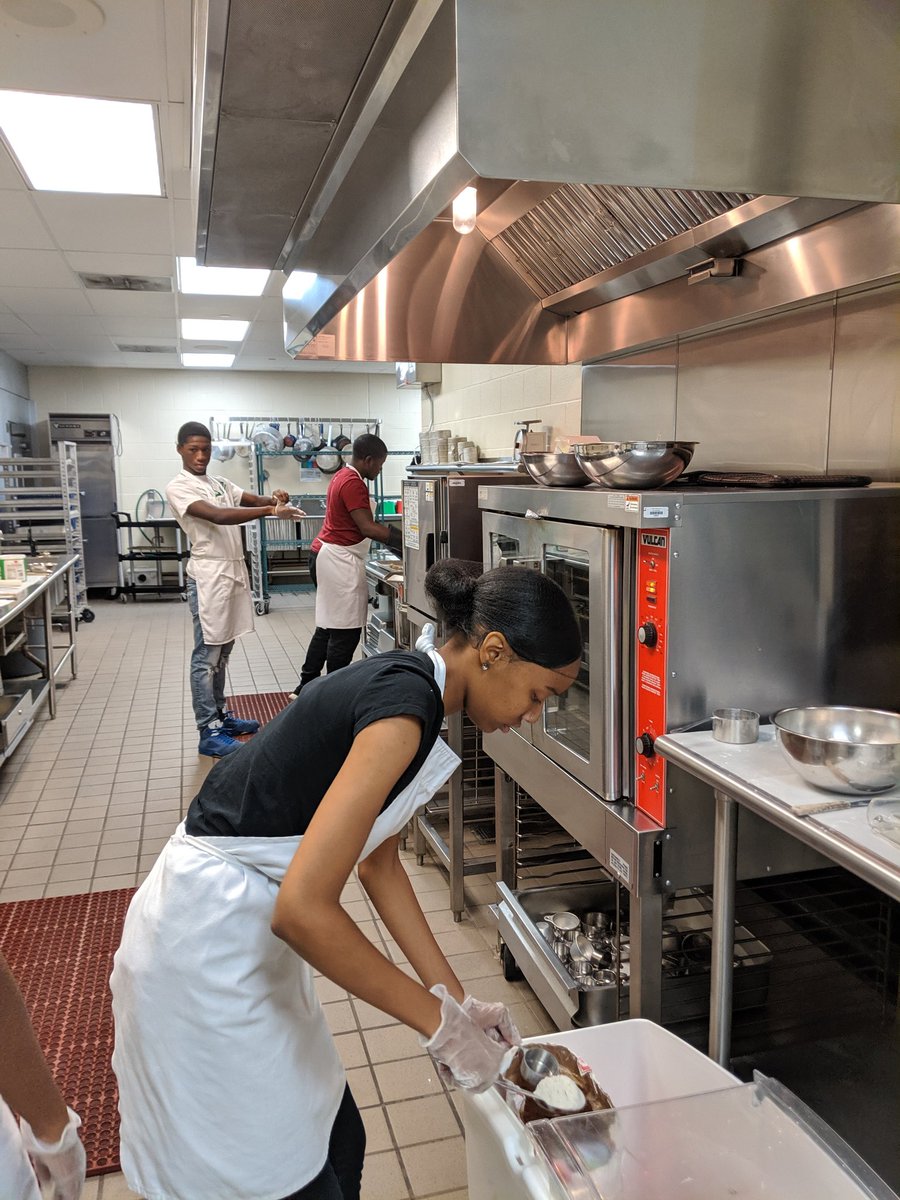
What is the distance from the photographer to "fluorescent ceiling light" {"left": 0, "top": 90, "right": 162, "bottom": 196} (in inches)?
125

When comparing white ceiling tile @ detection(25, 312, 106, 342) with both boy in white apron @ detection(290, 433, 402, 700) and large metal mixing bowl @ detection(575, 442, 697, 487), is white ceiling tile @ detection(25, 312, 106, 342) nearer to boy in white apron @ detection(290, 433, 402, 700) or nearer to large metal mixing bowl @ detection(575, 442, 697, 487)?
boy in white apron @ detection(290, 433, 402, 700)

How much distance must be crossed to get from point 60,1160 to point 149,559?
941cm

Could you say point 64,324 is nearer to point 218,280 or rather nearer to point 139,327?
point 139,327

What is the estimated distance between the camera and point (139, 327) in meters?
7.41

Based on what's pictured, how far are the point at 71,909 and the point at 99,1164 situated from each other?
121cm

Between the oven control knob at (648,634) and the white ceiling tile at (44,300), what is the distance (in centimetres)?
574

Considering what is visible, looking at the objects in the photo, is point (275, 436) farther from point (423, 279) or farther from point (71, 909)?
point (71, 909)

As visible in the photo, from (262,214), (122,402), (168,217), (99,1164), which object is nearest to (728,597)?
(262,214)

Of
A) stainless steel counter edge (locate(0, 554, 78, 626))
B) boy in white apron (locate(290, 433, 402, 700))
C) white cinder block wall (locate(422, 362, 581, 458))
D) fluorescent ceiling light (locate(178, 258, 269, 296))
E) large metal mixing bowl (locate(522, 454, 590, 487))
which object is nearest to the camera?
large metal mixing bowl (locate(522, 454, 590, 487))

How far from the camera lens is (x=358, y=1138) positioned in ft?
4.50

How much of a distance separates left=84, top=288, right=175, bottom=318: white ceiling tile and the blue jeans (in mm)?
2910

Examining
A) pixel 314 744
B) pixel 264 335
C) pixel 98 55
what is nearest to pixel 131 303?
pixel 264 335

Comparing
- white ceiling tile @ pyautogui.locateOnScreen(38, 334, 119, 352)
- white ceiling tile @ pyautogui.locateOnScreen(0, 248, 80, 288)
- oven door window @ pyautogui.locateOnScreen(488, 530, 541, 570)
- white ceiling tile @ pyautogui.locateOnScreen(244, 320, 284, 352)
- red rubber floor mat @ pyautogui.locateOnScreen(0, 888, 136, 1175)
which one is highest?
white ceiling tile @ pyautogui.locateOnScreen(0, 248, 80, 288)

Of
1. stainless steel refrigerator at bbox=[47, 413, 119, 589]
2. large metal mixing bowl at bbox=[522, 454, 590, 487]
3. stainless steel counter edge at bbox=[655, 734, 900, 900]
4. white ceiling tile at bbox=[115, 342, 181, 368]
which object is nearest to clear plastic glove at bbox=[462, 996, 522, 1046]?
stainless steel counter edge at bbox=[655, 734, 900, 900]
